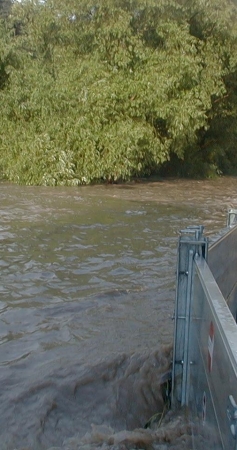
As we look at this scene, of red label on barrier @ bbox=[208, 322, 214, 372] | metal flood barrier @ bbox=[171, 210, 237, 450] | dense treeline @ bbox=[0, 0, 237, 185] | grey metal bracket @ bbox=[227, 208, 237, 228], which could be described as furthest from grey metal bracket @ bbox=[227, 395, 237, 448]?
dense treeline @ bbox=[0, 0, 237, 185]

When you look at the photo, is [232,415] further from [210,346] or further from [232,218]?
[232,218]

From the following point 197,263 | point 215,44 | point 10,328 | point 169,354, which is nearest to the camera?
point 197,263

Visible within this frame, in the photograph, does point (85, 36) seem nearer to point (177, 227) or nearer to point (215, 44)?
point (215, 44)

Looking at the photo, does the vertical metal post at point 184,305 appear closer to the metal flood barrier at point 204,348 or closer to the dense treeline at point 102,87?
the metal flood barrier at point 204,348

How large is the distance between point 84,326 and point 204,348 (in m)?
3.20

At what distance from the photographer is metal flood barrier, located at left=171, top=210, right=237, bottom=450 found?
2.48 meters

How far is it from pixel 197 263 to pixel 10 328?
2.99 meters

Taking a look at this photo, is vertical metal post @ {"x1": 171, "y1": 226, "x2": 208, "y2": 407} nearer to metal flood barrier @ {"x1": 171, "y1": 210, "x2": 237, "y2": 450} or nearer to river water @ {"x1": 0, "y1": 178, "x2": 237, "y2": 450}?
metal flood barrier @ {"x1": 171, "y1": 210, "x2": 237, "y2": 450}

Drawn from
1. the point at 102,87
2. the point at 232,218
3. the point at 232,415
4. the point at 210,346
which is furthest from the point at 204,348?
the point at 102,87

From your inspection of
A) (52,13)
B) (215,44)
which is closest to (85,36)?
(52,13)

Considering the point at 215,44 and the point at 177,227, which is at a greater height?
the point at 215,44

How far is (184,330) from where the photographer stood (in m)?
4.30

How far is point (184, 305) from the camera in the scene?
170 inches

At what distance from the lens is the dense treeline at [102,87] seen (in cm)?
1964
